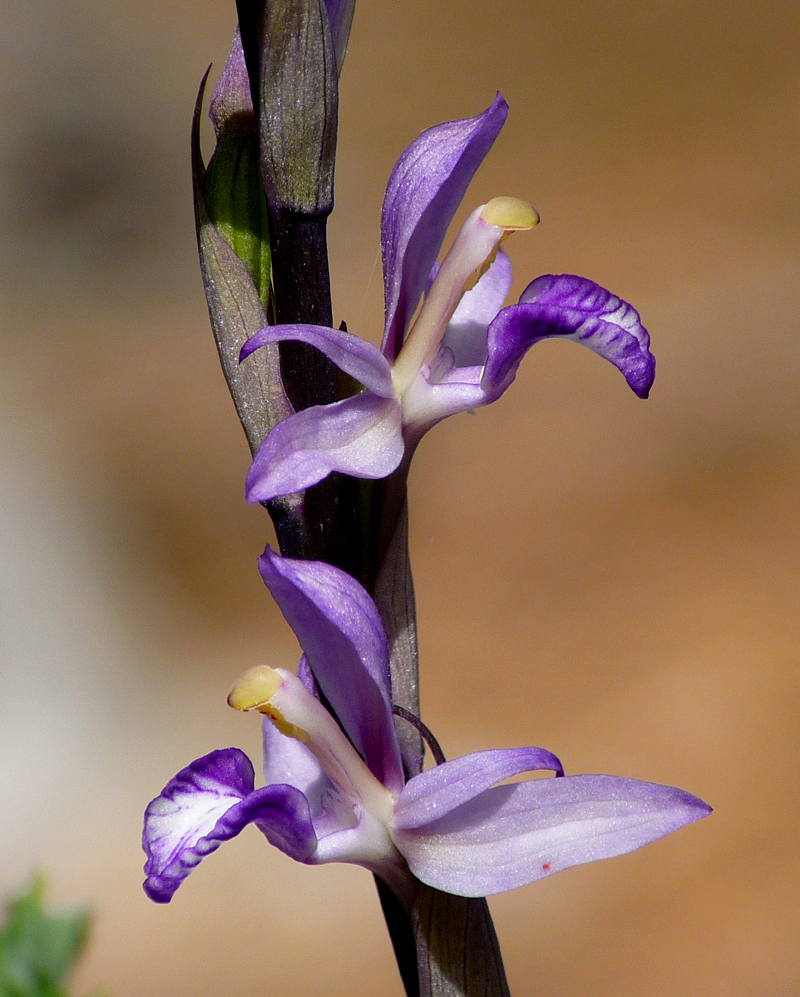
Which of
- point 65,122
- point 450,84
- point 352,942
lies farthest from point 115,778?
point 450,84

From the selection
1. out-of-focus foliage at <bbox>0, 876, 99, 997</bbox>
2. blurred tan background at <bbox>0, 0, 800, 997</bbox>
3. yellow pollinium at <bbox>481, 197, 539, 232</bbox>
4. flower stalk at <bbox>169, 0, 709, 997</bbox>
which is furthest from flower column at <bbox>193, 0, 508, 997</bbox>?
blurred tan background at <bbox>0, 0, 800, 997</bbox>

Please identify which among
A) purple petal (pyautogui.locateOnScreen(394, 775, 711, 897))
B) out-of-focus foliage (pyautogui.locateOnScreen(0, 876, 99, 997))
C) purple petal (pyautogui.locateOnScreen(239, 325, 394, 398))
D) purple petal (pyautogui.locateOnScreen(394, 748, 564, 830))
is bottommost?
out-of-focus foliage (pyautogui.locateOnScreen(0, 876, 99, 997))

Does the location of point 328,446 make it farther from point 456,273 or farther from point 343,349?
point 456,273

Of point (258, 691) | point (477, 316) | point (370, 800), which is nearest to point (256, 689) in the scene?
point (258, 691)

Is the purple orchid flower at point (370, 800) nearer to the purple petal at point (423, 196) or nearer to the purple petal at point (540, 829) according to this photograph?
the purple petal at point (540, 829)

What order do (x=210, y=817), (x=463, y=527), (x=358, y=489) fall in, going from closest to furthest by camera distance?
1. (x=210, y=817)
2. (x=358, y=489)
3. (x=463, y=527)

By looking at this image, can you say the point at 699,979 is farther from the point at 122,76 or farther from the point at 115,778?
the point at 122,76

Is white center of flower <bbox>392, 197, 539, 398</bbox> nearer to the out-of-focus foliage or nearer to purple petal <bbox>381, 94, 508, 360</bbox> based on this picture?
purple petal <bbox>381, 94, 508, 360</bbox>
